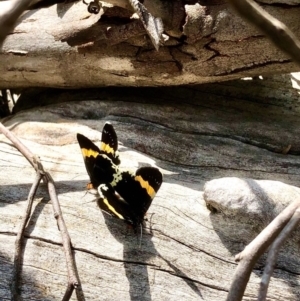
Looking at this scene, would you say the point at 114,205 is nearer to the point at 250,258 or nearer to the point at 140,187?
the point at 140,187

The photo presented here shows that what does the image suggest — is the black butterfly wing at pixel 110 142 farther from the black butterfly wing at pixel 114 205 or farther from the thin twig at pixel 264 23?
the thin twig at pixel 264 23

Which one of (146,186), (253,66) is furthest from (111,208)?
(253,66)

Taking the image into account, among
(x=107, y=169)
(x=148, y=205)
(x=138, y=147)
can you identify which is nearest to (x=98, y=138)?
(x=138, y=147)

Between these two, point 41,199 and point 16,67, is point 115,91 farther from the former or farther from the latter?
point 41,199

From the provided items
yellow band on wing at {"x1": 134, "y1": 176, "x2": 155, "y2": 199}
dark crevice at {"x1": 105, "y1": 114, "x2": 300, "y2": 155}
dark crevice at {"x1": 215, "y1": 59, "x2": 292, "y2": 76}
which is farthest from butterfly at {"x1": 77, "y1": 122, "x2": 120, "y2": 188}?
dark crevice at {"x1": 215, "y1": 59, "x2": 292, "y2": 76}

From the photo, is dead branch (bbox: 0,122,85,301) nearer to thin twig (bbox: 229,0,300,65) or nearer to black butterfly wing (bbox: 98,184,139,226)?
black butterfly wing (bbox: 98,184,139,226)

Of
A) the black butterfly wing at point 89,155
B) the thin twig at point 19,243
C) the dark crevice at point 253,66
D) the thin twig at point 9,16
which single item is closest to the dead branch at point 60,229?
the thin twig at point 19,243

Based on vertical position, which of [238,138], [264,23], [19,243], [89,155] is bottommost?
[238,138]
